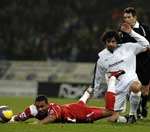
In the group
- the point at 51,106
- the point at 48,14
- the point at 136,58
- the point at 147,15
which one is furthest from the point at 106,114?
the point at 48,14

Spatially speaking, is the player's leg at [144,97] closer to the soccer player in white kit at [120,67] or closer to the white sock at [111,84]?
the soccer player in white kit at [120,67]

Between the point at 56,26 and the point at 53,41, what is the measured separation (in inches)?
53.4

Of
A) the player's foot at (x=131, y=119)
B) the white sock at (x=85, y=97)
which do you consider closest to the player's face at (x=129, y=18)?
the white sock at (x=85, y=97)

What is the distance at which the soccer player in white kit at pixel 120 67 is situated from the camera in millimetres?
10352

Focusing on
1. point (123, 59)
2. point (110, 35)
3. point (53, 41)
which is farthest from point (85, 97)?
point (53, 41)

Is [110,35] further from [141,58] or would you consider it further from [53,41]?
[53,41]

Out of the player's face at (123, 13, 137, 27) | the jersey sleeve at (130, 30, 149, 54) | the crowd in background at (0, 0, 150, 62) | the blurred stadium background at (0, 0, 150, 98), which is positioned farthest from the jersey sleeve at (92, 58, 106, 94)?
the crowd in background at (0, 0, 150, 62)

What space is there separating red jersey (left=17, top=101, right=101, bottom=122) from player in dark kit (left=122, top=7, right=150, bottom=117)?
1.45 m

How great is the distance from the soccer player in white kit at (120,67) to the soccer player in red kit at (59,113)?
28 centimetres

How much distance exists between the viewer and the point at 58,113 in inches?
391

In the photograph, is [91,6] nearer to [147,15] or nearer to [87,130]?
[147,15]

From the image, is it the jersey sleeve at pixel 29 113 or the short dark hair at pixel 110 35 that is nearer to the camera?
the jersey sleeve at pixel 29 113

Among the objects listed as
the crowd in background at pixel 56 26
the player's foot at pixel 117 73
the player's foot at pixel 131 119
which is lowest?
the player's foot at pixel 131 119

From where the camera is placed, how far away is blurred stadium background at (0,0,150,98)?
92.4 feet
